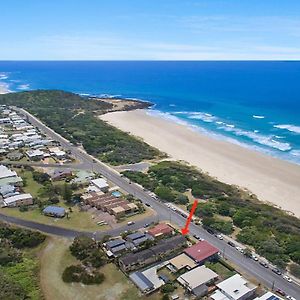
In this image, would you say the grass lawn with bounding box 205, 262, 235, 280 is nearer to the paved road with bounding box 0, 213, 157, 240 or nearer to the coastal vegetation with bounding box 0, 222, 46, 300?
the paved road with bounding box 0, 213, 157, 240

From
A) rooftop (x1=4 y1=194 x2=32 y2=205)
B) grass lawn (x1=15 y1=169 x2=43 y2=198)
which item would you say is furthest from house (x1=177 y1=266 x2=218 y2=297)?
grass lawn (x1=15 y1=169 x2=43 y2=198)

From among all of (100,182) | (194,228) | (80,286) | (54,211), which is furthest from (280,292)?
(100,182)

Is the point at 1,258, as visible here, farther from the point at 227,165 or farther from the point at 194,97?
the point at 194,97

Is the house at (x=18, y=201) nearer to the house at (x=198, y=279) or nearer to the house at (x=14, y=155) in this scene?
the house at (x=14, y=155)

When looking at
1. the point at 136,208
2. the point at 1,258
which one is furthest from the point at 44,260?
the point at 136,208

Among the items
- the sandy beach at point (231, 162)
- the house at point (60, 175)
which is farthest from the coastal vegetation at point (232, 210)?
the house at point (60, 175)

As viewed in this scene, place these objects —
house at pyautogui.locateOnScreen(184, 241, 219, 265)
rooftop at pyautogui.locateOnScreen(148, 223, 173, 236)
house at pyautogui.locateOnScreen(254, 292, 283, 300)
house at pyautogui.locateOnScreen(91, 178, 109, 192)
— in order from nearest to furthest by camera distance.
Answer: house at pyautogui.locateOnScreen(254, 292, 283, 300), house at pyautogui.locateOnScreen(184, 241, 219, 265), rooftop at pyautogui.locateOnScreen(148, 223, 173, 236), house at pyautogui.locateOnScreen(91, 178, 109, 192)

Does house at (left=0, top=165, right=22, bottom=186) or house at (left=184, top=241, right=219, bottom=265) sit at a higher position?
house at (left=184, top=241, right=219, bottom=265)

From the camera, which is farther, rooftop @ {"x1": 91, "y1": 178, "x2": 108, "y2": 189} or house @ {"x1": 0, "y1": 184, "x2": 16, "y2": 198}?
rooftop @ {"x1": 91, "y1": 178, "x2": 108, "y2": 189}
